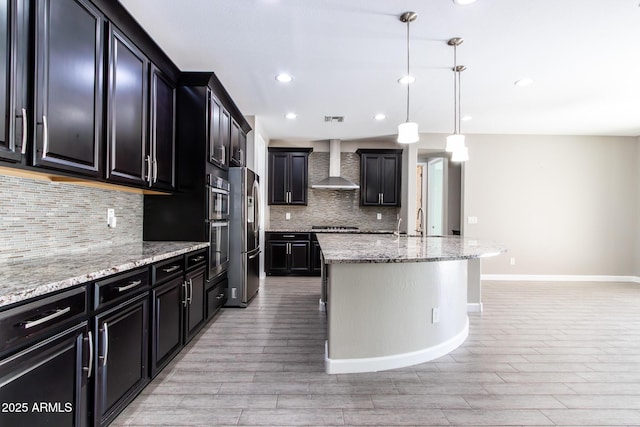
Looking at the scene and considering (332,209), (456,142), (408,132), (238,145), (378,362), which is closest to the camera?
(378,362)

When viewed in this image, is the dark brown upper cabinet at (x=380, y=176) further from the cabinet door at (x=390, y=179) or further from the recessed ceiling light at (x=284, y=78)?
the recessed ceiling light at (x=284, y=78)

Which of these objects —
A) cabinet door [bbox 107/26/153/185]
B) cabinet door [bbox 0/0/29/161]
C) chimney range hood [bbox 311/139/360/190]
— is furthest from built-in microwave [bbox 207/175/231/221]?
chimney range hood [bbox 311/139/360/190]

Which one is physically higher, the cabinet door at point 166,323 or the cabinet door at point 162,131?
the cabinet door at point 162,131

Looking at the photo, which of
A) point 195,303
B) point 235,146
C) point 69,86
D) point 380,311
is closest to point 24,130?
point 69,86

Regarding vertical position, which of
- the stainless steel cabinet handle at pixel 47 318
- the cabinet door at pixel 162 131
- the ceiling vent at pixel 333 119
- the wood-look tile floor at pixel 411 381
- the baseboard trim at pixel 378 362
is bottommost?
the wood-look tile floor at pixel 411 381

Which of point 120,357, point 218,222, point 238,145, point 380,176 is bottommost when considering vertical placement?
point 120,357

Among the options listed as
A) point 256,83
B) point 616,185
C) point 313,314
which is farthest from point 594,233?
point 256,83

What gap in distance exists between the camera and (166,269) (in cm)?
229

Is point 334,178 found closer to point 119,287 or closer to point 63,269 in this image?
point 119,287

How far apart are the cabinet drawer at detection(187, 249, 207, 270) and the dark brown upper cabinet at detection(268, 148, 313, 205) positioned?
320 cm

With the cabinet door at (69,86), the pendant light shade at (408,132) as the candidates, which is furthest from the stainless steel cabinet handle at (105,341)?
the pendant light shade at (408,132)

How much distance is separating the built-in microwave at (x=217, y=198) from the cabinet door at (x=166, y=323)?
877mm

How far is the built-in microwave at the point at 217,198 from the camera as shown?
3.17 m

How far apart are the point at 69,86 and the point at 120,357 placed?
4.80ft
